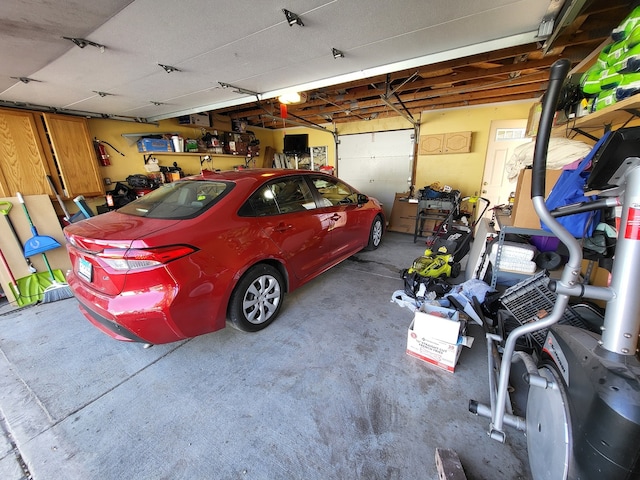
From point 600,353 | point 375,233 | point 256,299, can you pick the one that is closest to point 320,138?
point 375,233

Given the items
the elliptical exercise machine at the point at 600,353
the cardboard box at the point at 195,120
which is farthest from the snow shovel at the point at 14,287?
the elliptical exercise machine at the point at 600,353

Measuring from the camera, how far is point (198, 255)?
164cm

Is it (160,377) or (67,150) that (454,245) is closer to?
(160,377)

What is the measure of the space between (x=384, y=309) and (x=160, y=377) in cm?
196

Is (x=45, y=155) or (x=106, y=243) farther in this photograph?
(x=45, y=155)

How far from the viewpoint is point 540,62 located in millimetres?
2992

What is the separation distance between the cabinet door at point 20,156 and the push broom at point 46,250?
0.30m

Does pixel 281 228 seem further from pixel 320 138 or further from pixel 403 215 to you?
pixel 320 138

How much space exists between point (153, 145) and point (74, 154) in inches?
43.7

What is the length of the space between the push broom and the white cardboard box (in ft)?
13.0

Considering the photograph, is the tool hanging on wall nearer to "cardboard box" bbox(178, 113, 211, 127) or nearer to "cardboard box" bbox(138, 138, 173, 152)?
"cardboard box" bbox(138, 138, 173, 152)

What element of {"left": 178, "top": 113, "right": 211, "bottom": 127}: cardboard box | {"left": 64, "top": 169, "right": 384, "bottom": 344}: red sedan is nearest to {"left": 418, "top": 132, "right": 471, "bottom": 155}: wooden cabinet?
{"left": 64, "top": 169, "right": 384, "bottom": 344}: red sedan

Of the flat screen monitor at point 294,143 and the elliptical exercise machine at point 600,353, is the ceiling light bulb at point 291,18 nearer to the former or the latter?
the elliptical exercise machine at point 600,353

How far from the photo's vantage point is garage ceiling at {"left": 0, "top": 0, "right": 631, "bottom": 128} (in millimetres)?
1488
